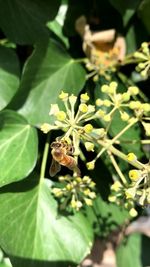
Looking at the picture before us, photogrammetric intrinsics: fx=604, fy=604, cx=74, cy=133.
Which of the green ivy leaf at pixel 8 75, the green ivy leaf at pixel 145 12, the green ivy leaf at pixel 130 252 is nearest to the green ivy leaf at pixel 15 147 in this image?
the green ivy leaf at pixel 8 75

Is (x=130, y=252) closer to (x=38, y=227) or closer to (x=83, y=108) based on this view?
(x=38, y=227)

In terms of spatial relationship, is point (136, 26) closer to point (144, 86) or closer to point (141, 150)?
point (144, 86)

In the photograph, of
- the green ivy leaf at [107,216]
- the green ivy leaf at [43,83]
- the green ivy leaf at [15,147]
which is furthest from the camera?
the green ivy leaf at [107,216]

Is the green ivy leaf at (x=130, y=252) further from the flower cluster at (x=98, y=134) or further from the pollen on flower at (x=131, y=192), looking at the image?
the pollen on flower at (x=131, y=192)

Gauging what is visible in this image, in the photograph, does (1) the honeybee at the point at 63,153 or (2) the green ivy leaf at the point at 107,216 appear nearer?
(1) the honeybee at the point at 63,153

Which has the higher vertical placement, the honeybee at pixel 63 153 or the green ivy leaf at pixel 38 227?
the honeybee at pixel 63 153

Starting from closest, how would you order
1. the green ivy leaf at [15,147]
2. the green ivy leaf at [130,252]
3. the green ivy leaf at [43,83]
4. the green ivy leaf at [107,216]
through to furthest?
1. the green ivy leaf at [15,147]
2. the green ivy leaf at [43,83]
3. the green ivy leaf at [107,216]
4. the green ivy leaf at [130,252]

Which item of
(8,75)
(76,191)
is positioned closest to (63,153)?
(76,191)
